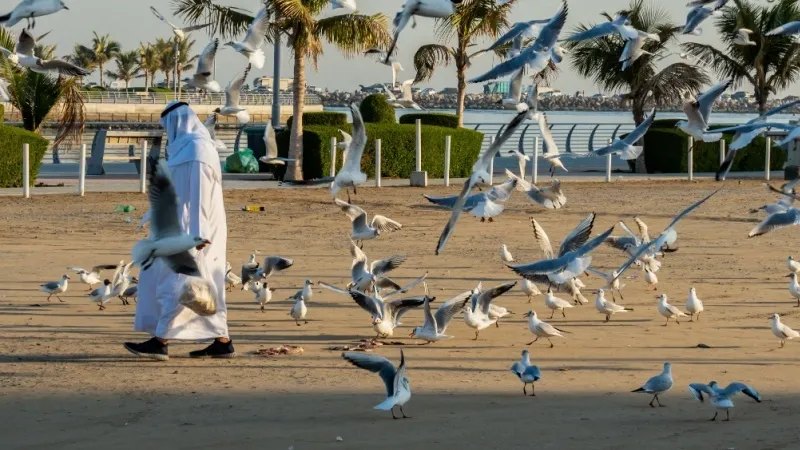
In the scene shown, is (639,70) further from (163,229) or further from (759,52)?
(163,229)

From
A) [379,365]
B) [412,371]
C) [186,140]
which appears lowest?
[412,371]

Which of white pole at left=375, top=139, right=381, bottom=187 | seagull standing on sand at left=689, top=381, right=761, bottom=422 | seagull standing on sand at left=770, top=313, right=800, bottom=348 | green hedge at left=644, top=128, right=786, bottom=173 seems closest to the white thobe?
seagull standing on sand at left=689, top=381, right=761, bottom=422

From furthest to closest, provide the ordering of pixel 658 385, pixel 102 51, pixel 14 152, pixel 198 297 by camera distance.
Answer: pixel 102 51
pixel 14 152
pixel 198 297
pixel 658 385

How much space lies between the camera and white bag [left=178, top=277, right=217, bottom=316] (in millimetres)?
8219

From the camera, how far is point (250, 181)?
27.6 m

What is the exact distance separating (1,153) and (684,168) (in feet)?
57.3

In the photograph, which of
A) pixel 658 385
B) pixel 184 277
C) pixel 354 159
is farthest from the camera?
pixel 354 159

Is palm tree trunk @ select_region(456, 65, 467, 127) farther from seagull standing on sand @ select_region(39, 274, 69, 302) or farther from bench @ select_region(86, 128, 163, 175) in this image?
seagull standing on sand @ select_region(39, 274, 69, 302)

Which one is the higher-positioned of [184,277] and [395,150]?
[395,150]

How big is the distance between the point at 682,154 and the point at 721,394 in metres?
26.7

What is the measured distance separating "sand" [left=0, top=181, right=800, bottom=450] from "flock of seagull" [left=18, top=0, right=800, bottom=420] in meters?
0.18

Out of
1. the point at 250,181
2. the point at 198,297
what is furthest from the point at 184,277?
the point at 250,181

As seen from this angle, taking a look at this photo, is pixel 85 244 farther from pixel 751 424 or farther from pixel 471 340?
pixel 751 424

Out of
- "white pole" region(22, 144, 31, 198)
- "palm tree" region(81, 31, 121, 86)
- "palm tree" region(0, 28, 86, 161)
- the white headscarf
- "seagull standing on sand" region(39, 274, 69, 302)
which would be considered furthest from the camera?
"palm tree" region(81, 31, 121, 86)
